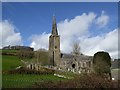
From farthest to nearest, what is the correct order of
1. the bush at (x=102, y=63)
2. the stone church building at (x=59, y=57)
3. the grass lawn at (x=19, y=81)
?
the stone church building at (x=59, y=57), the bush at (x=102, y=63), the grass lawn at (x=19, y=81)

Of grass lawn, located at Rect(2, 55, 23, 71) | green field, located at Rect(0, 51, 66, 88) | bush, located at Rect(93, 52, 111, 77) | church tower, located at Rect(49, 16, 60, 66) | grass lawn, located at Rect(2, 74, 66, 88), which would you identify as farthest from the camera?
church tower, located at Rect(49, 16, 60, 66)

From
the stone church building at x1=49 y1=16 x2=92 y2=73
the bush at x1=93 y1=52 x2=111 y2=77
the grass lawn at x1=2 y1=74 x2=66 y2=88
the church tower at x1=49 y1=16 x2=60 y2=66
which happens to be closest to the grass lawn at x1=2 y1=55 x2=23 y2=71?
the bush at x1=93 y1=52 x2=111 y2=77

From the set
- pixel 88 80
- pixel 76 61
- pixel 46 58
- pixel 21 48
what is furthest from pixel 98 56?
pixel 76 61

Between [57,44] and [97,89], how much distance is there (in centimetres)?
6197

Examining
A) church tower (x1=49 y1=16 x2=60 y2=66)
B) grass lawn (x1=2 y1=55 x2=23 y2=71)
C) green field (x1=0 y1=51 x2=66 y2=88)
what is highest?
church tower (x1=49 y1=16 x2=60 y2=66)

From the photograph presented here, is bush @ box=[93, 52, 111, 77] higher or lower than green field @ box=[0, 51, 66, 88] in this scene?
higher

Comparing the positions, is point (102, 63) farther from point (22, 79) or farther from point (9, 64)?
point (9, 64)

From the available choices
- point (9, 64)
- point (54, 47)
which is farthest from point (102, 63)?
point (54, 47)

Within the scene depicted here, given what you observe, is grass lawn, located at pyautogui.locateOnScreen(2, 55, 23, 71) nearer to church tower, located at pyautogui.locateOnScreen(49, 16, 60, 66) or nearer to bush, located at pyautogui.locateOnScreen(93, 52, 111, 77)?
bush, located at pyautogui.locateOnScreen(93, 52, 111, 77)

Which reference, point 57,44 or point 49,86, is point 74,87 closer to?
point 49,86

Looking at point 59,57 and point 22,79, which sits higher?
point 59,57

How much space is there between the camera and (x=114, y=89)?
810 cm

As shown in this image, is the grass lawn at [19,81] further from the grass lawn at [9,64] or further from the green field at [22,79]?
the grass lawn at [9,64]

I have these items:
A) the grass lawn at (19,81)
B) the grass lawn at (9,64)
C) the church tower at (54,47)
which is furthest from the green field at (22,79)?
the church tower at (54,47)
